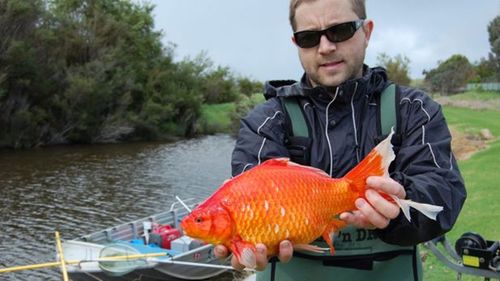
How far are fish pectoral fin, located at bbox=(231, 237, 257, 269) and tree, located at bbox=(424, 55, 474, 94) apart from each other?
259 ft

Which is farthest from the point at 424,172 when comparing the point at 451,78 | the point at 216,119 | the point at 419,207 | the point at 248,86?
the point at 248,86

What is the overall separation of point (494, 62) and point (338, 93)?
75.8m

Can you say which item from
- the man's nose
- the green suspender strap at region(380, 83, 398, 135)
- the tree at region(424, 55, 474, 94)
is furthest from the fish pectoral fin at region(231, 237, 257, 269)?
the tree at region(424, 55, 474, 94)

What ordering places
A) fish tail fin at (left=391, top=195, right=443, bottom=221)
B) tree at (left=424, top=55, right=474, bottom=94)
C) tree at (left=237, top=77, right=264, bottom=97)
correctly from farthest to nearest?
tree at (left=237, top=77, right=264, bottom=97) < tree at (left=424, top=55, right=474, bottom=94) < fish tail fin at (left=391, top=195, right=443, bottom=221)

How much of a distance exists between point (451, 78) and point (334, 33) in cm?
8081

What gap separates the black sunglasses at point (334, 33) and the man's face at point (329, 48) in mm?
14

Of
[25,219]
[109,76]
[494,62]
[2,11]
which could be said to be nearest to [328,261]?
[25,219]

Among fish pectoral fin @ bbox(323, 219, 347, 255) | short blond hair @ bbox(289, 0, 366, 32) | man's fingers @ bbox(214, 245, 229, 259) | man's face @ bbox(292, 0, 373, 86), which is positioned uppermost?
short blond hair @ bbox(289, 0, 366, 32)

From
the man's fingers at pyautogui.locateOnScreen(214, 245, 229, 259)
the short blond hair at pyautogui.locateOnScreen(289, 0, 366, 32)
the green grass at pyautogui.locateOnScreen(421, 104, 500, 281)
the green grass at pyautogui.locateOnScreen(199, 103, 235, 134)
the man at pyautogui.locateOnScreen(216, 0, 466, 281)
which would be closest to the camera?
the man's fingers at pyautogui.locateOnScreen(214, 245, 229, 259)

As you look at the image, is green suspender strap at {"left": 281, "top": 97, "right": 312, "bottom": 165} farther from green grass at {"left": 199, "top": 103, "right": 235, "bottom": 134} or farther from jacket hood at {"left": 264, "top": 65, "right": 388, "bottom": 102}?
green grass at {"left": 199, "top": 103, "right": 235, "bottom": 134}

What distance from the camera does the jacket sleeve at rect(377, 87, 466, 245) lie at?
7.07 ft

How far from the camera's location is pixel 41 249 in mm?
16438

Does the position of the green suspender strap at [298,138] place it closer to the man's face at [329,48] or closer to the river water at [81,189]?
the man's face at [329,48]

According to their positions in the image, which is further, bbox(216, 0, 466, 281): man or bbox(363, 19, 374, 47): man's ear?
bbox(363, 19, 374, 47): man's ear
